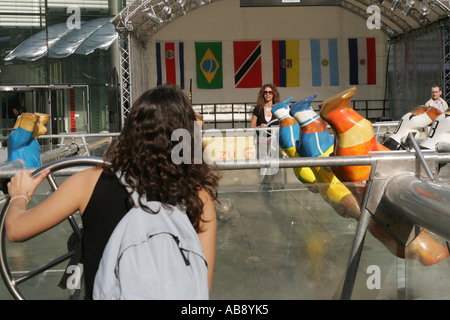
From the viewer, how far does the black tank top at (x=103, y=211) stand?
1.68 meters

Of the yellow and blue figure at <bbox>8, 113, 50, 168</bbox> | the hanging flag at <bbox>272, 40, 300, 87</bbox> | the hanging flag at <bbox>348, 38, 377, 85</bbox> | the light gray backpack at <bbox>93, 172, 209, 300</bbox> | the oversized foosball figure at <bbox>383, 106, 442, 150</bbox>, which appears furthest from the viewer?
the hanging flag at <bbox>348, 38, 377, 85</bbox>

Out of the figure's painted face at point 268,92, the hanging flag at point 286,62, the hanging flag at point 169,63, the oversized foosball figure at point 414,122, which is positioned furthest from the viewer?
the hanging flag at point 286,62

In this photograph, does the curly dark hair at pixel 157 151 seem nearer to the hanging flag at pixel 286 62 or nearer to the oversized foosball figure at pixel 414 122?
the oversized foosball figure at pixel 414 122

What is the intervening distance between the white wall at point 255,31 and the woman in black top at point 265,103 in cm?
1307

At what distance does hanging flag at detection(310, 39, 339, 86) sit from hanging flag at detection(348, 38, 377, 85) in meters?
0.59

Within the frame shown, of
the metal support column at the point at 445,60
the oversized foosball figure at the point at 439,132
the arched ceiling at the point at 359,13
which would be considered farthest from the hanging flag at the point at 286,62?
the oversized foosball figure at the point at 439,132

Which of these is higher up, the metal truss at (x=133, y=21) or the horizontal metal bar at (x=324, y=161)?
the metal truss at (x=133, y=21)

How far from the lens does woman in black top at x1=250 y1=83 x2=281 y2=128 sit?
7.37m

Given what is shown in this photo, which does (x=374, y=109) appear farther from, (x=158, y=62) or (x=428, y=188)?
(x=428, y=188)

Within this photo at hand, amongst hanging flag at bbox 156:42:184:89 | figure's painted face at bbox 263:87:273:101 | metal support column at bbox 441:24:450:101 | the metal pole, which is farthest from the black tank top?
hanging flag at bbox 156:42:184:89

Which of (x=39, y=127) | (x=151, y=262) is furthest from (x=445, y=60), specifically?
(x=151, y=262)

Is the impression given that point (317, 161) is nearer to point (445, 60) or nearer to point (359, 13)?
point (445, 60)

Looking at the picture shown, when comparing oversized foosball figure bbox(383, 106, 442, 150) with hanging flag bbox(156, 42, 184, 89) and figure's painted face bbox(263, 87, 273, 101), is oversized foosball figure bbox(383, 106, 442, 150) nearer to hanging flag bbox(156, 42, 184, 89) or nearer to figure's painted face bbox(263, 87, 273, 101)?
figure's painted face bbox(263, 87, 273, 101)
